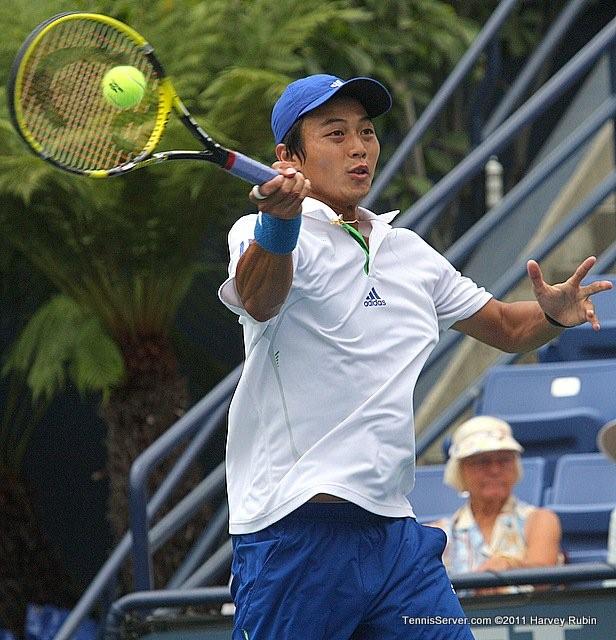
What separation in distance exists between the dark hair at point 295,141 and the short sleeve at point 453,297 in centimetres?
40

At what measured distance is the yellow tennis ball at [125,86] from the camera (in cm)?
339

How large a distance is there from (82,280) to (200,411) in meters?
2.00

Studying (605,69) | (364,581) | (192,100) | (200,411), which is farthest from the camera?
(605,69)

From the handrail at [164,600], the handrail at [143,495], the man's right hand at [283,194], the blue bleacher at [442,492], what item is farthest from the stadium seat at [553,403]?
the man's right hand at [283,194]

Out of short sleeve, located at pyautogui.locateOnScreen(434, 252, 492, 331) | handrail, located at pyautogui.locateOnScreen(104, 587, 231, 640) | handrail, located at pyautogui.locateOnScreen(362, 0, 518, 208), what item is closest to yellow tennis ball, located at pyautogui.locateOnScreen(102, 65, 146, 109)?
short sleeve, located at pyautogui.locateOnScreen(434, 252, 492, 331)

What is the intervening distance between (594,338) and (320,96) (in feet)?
12.2

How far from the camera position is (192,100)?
7.63 metres

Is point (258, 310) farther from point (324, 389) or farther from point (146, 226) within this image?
point (146, 226)

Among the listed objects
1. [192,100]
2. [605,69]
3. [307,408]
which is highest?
[605,69]

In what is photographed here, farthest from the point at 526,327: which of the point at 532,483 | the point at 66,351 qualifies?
the point at 66,351

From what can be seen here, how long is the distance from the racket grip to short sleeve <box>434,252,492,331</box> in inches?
27.7

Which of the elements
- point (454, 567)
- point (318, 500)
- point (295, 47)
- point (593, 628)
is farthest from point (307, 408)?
point (295, 47)

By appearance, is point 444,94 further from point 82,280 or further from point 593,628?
point 593,628

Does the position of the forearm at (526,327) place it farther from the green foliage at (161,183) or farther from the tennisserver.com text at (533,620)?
the green foliage at (161,183)
